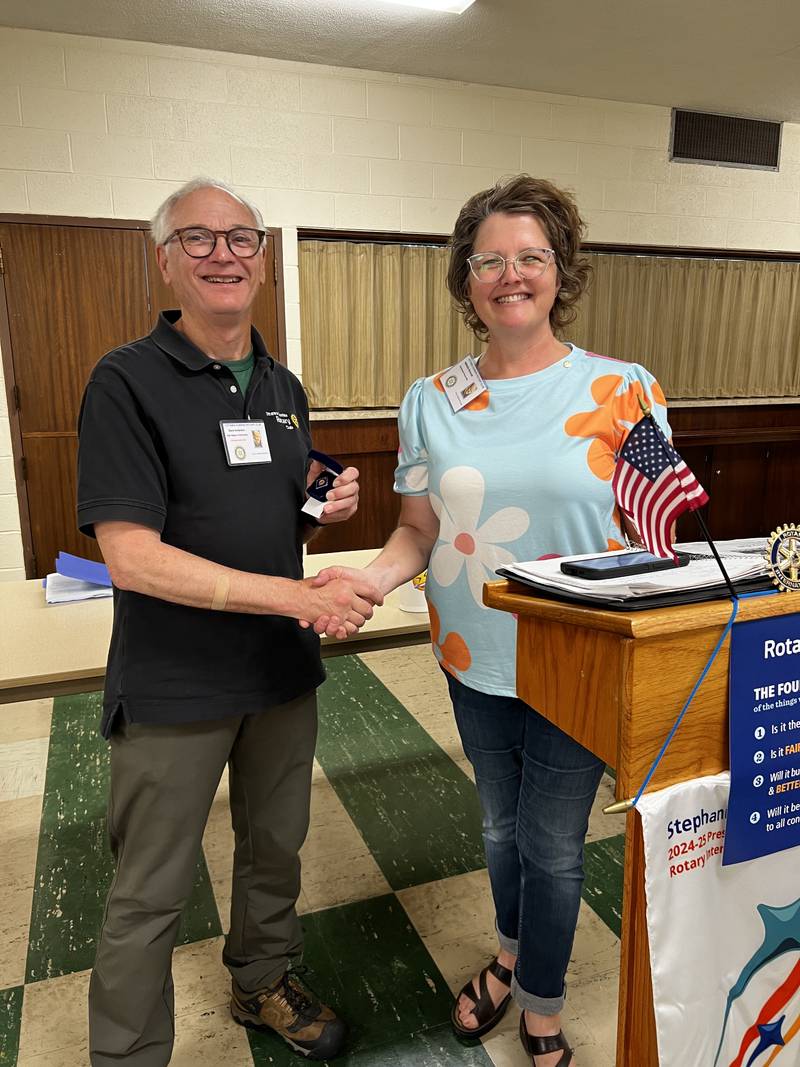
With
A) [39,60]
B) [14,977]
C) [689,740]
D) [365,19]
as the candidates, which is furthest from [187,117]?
[689,740]

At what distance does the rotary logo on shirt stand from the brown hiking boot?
118 cm

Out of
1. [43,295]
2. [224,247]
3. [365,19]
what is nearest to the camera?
[224,247]

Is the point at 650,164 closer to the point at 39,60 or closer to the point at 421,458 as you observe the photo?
the point at 39,60

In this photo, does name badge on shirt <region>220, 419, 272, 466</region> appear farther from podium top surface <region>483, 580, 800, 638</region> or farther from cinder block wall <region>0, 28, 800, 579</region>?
cinder block wall <region>0, 28, 800, 579</region>

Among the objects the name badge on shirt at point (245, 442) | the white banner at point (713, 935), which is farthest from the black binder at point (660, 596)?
the name badge on shirt at point (245, 442)

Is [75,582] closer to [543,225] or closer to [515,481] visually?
[515,481]

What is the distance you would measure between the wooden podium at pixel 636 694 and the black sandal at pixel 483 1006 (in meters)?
0.72

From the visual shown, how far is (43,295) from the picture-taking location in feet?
13.1

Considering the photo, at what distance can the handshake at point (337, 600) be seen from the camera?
133 cm

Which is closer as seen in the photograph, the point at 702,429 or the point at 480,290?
the point at 480,290

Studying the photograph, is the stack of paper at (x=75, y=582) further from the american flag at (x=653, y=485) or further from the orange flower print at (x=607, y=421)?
Result: the american flag at (x=653, y=485)

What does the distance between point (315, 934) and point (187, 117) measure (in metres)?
4.01

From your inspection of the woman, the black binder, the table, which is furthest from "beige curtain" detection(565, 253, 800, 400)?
the black binder

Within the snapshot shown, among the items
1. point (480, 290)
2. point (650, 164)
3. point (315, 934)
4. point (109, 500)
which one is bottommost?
point (315, 934)
